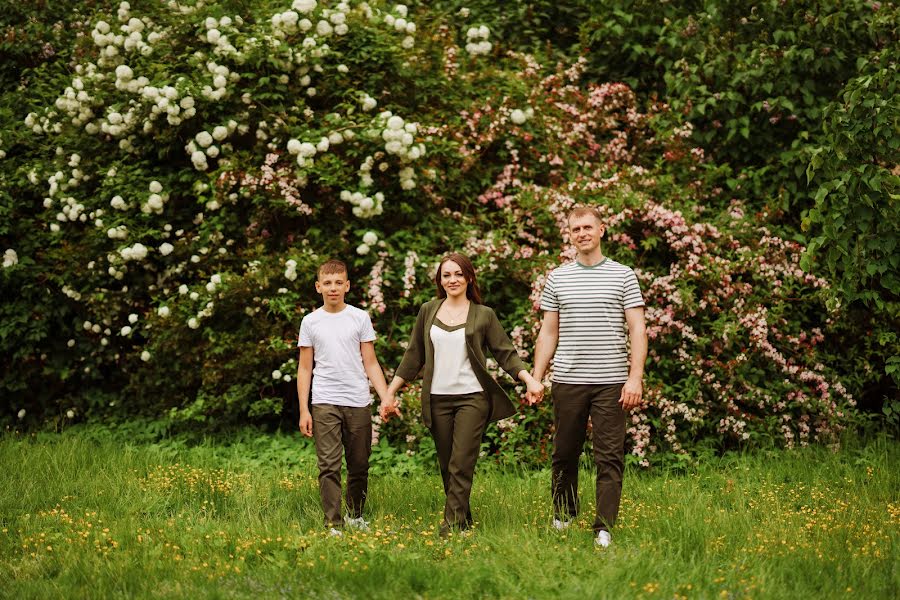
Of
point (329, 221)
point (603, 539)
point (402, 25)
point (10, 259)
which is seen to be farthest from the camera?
point (10, 259)

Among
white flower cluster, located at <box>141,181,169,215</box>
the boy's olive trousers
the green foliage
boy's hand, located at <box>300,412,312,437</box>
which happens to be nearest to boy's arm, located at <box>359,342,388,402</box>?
the boy's olive trousers

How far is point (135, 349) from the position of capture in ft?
29.5

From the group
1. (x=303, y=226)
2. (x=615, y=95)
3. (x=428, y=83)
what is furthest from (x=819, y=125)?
(x=303, y=226)

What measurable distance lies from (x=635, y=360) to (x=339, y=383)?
175 centimetres

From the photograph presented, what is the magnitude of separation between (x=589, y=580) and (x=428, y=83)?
5812 millimetres

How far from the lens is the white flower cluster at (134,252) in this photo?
25.3 ft

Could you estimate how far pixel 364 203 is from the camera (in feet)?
24.5

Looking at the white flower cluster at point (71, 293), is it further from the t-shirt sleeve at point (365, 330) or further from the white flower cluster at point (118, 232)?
the t-shirt sleeve at point (365, 330)

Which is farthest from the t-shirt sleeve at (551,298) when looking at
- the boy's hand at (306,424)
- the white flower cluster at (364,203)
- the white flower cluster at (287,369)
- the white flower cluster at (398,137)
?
the white flower cluster at (287,369)

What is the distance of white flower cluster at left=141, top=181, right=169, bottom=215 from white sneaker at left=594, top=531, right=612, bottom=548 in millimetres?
5084

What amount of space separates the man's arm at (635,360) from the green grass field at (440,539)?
0.76 m

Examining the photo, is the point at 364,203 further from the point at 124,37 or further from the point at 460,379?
the point at 124,37

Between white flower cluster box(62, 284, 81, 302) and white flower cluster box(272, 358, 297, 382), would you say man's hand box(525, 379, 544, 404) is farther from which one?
white flower cluster box(62, 284, 81, 302)

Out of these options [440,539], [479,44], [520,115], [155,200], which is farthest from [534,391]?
[479,44]
